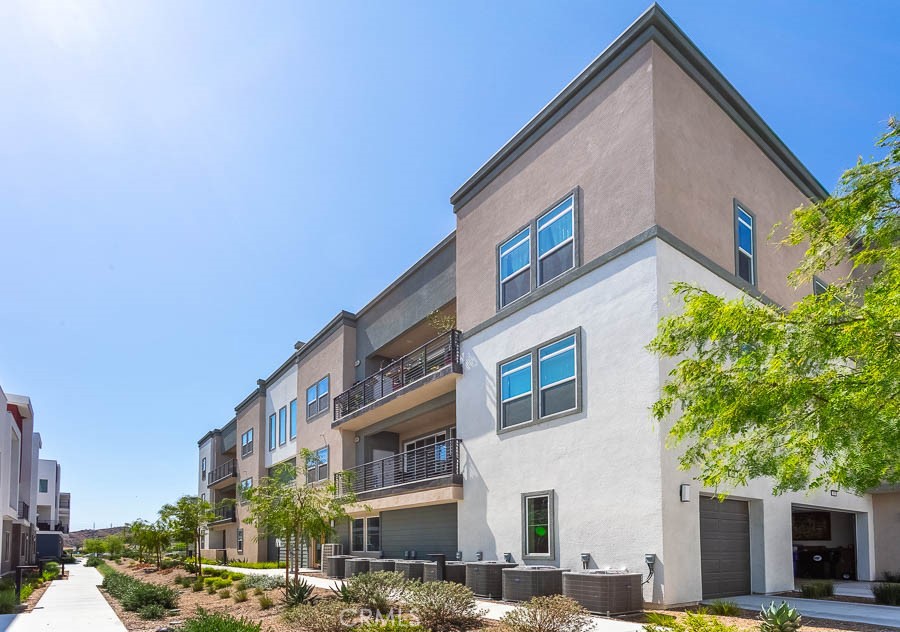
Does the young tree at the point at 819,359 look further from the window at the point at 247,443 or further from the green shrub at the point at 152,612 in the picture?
the window at the point at 247,443

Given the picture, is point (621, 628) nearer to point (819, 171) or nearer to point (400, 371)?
point (400, 371)

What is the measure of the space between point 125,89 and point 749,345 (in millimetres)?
13042

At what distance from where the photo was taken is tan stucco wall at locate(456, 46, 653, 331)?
14078 mm

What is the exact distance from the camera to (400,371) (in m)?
23.0

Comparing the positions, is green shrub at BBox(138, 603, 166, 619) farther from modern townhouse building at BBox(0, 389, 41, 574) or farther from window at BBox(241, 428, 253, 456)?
window at BBox(241, 428, 253, 456)

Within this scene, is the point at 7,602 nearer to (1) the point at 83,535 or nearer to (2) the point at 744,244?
(2) the point at 744,244

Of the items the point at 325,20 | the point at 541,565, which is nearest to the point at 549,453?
the point at 541,565

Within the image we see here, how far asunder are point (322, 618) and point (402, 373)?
1191 cm

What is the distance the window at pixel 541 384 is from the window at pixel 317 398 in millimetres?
13619

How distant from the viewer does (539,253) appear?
54.7 feet

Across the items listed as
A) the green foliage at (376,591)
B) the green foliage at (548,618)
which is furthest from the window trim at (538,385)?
the green foliage at (548,618)

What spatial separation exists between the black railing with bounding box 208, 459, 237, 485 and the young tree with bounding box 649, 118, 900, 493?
138 ft

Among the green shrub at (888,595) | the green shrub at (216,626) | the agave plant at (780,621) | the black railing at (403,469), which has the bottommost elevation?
the green shrub at (888,595)

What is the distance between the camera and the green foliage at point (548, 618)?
370 inches
